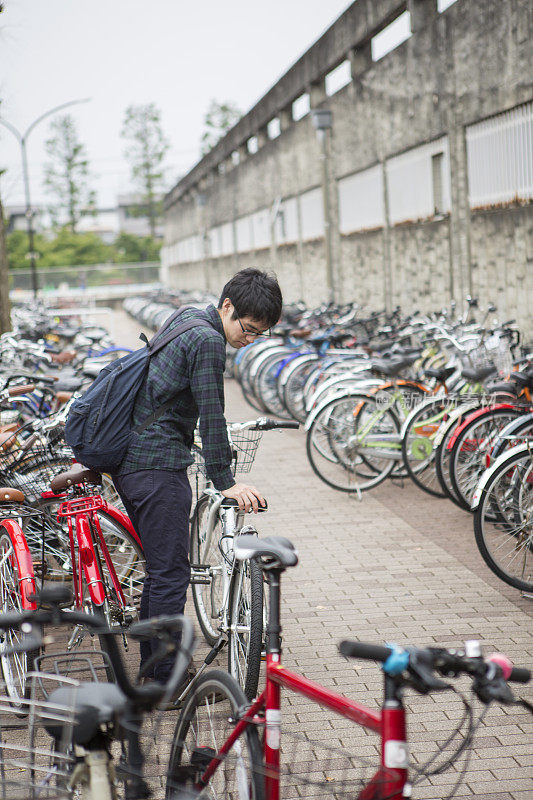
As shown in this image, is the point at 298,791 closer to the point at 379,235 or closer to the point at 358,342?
the point at 358,342

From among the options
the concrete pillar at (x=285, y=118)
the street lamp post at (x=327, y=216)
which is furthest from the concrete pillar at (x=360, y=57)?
the concrete pillar at (x=285, y=118)

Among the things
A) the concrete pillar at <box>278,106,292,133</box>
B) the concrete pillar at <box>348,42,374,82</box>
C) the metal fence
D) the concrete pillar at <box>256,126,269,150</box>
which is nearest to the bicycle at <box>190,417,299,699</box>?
the concrete pillar at <box>348,42,374,82</box>

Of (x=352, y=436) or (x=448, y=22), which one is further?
(x=448, y=22)

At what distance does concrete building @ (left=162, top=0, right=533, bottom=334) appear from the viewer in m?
11.1

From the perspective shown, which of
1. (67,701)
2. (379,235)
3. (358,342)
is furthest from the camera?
(379,235)

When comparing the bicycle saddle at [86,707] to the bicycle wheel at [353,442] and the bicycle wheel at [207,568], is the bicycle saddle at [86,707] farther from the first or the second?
the bicycle wheel at [353,442]

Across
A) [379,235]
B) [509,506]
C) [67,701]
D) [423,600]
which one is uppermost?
[379,235]

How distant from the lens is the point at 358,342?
429 inches

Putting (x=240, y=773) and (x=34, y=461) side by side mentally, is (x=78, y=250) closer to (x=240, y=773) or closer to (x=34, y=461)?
(x=34, y=461)

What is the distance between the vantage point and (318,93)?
70.5 ft

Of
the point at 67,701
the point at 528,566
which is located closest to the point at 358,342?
the point at 528,566

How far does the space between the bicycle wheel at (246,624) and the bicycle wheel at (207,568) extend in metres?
0.49

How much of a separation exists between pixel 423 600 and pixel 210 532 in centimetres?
143

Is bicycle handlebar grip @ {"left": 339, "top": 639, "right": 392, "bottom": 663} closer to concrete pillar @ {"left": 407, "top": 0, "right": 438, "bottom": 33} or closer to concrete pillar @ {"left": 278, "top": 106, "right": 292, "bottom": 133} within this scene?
concrete pillar @ {"left": 407, "top": 0, "right": 438, "bottom": 33}
